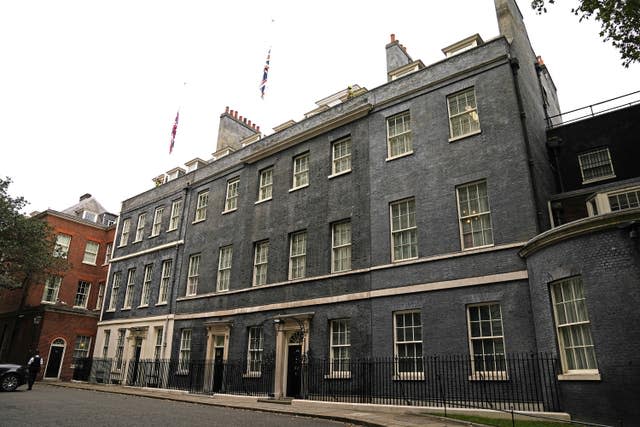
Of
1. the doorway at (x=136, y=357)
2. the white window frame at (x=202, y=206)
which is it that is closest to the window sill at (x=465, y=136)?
the white window frame at (x=202, y=206)

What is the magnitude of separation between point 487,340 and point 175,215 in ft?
68.5

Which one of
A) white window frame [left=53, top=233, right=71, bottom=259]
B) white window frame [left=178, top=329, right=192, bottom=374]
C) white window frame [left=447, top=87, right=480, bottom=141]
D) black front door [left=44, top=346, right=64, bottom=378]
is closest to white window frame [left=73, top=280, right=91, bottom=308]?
white window frame [left=53, top=233, right=71, bottom=259]

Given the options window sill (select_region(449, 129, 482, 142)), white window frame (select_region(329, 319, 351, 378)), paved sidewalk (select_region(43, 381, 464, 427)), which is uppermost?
window sill (select_region(449, 129, 482, 142))

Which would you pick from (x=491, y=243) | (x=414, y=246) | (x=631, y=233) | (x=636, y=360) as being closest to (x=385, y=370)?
(x=414, y=246)

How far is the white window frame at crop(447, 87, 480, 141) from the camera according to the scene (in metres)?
16.4

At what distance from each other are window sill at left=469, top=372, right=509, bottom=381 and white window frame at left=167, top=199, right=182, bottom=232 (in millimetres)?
19991

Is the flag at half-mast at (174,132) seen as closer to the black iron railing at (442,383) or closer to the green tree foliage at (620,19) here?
the black iron railing at (442,383)

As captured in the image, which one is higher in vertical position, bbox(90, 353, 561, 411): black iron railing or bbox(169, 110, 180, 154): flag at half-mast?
bbox(169, 110, 180, 154): flag at half-mast

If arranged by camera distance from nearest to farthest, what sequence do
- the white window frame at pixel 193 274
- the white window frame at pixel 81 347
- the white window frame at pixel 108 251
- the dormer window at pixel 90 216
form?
the white window frame at pixel 193 274 → the white window frame at pixel 81 347 → the white window frame at pixel 108 251 → the dormer window at pixel 90 216

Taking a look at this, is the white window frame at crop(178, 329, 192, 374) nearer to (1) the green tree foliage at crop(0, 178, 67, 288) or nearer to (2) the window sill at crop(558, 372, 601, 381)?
(1) the green tree foliage at crop(0, 178, 67, 288)

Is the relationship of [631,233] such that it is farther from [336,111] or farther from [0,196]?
[0,196]

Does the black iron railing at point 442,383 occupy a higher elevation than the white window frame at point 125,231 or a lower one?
lower

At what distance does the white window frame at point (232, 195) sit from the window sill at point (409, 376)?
1312 cm

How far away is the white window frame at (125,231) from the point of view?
3245cm
